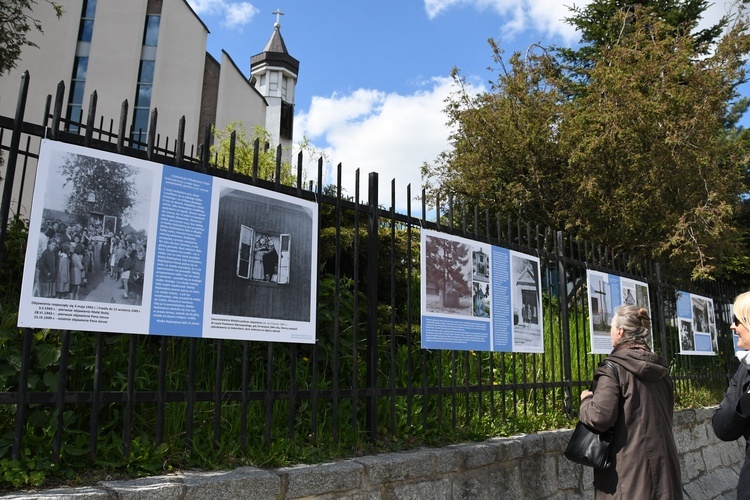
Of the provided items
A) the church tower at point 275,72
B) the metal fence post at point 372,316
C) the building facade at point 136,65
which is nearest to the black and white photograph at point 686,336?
the metal fence post at point 372,316

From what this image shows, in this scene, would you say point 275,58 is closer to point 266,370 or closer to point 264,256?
point 266,370

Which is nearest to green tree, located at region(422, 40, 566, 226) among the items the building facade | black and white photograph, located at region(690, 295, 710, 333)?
black and white photograph, located at region(690, 295, 710, 333)

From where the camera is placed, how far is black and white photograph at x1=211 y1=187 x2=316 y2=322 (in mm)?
3197

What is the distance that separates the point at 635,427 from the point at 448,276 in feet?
5.55

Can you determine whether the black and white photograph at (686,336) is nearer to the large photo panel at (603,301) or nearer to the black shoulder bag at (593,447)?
the large photo panel at (603,301)

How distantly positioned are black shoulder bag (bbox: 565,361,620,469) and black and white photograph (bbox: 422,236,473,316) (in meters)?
1.32

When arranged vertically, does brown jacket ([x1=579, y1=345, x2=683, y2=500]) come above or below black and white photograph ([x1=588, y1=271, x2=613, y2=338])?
below

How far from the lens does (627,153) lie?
32.3 ft

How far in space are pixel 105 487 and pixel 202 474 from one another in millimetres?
478

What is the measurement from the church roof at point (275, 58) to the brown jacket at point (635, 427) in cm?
4927

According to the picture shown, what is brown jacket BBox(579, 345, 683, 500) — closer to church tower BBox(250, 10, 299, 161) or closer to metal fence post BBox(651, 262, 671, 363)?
metal fence post BBox(651, 262, 671, 363)

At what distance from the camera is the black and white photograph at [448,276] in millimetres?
4391

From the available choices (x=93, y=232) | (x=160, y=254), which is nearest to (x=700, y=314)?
(x=160, y=254)

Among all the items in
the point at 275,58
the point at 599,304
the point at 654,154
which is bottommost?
the point at 599,304
